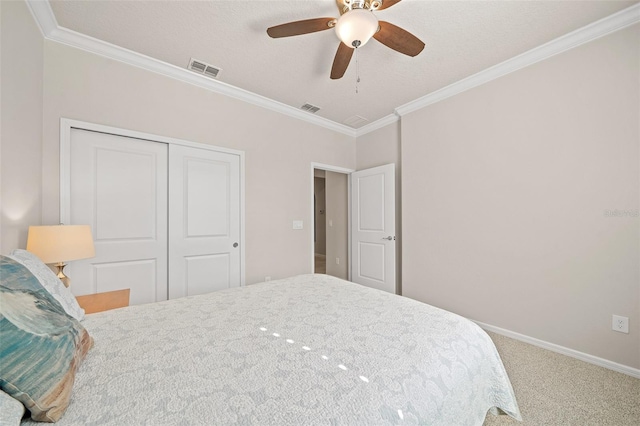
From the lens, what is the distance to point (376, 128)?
3930mm

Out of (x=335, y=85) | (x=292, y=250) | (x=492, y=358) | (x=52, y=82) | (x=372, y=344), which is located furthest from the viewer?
(x=292, y=250)

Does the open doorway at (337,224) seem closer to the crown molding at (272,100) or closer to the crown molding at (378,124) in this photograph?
the crown molding at (378,124)

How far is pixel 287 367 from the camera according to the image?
87cm

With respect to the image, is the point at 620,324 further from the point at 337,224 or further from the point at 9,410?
the point at 337,224

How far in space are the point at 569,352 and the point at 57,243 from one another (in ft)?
12.9

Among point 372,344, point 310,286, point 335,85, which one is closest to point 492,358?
point 372,344

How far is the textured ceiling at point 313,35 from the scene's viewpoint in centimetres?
183

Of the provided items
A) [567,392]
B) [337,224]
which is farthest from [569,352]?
[337,224]

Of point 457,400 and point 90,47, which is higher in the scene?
point 90,47

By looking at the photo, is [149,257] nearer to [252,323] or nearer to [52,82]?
[52,82]

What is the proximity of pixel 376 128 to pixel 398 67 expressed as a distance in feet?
4.63

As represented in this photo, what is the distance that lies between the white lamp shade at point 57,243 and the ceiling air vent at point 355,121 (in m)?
3.28

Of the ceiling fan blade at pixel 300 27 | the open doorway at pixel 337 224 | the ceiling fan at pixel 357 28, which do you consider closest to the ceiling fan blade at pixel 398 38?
the ceiling fan at pixel 357 28

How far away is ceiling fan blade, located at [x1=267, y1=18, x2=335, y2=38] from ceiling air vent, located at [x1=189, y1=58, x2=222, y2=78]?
110 centimetres
